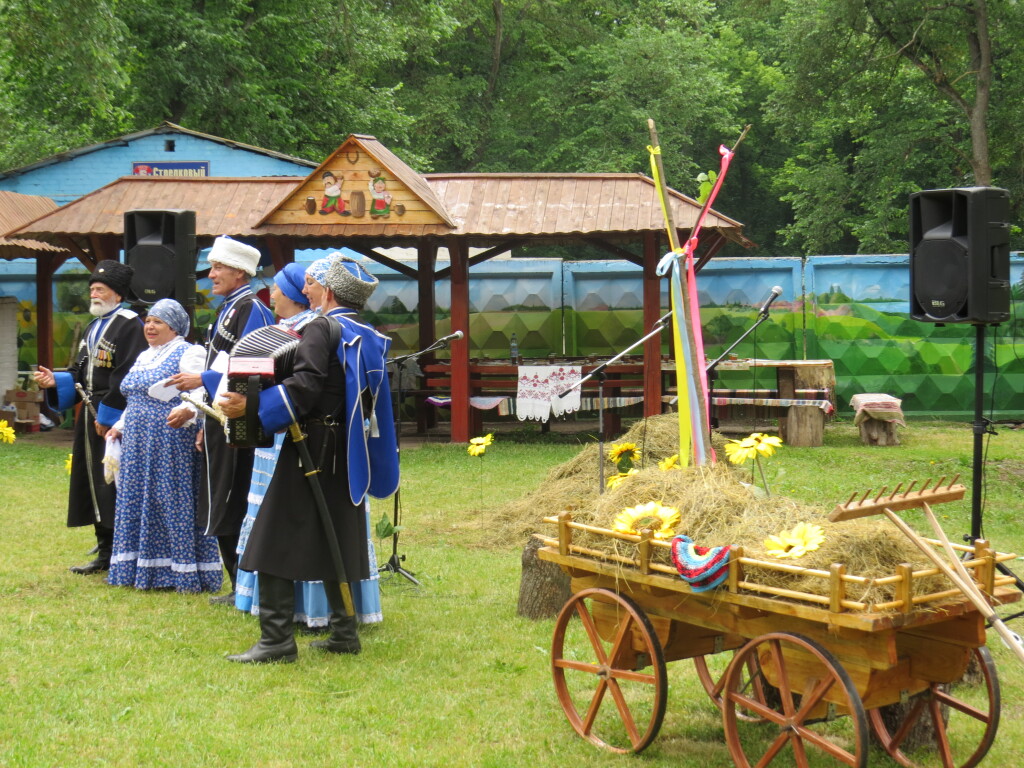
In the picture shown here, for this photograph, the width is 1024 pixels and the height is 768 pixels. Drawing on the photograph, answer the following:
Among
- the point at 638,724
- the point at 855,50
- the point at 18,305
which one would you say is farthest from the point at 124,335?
the point at 855,50

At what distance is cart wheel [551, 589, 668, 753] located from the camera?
4.12 metres

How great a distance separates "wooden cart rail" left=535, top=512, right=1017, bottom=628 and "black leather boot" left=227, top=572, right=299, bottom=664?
1.47 metres

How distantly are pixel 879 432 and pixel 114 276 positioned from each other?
32.9ft

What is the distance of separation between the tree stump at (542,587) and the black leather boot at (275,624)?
4.39ft

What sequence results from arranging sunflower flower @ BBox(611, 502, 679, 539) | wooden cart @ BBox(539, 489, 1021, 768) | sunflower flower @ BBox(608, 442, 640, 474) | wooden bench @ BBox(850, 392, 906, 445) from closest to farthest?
wooden cart @ BBox(539, 489, 1021, 768), sunflower flower @ BBox(611, 502, 679, 539), sunflower flower @ BBox(608, 442, 640, 474), wooden bench @ BBox(850, 392, 906, 445)

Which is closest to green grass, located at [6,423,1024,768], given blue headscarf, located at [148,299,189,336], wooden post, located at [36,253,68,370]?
blue headscarf, located at [148,299,189,336]

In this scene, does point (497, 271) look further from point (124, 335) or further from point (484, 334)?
point (124, 335)

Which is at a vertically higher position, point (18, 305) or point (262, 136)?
point (262, 136)

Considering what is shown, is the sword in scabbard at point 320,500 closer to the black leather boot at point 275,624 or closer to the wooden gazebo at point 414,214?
the black leather boot at point 275,624

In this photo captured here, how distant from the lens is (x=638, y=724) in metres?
4.59

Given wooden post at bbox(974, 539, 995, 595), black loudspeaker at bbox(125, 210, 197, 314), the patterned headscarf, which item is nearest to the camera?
wooden post at bbox(974, 539, 995, 595)

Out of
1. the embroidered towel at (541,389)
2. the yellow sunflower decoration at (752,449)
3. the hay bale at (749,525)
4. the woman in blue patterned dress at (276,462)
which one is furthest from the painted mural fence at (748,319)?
the hay bale at (749,525)

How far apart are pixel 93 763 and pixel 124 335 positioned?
3.49 m

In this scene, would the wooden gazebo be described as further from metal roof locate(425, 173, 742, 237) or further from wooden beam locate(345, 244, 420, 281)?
wooden beam locate(345, 244, 420, 281)
